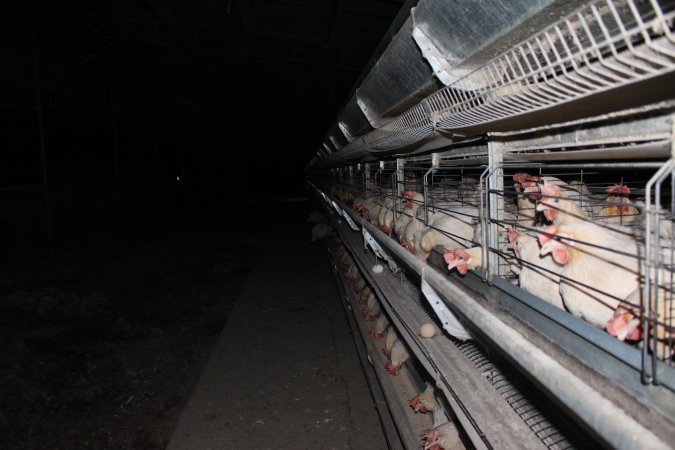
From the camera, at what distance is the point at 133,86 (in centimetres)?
983

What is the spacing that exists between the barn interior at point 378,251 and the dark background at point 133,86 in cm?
6

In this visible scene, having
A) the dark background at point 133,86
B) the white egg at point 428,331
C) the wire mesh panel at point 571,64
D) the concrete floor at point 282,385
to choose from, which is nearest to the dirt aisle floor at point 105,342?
the concrete floor at point 282,385

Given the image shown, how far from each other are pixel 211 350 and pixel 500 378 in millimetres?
2716

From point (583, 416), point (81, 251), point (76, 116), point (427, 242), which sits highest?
point (76, 116)

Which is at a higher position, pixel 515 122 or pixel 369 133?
pixel 369 133

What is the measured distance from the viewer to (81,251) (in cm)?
719

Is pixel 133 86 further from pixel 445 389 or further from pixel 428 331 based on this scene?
pixel 445 389

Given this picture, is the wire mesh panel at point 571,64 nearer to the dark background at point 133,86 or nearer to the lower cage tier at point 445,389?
the lower cage tier at point 445,389

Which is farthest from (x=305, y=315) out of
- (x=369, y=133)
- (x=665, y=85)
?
(x=665, y=85)

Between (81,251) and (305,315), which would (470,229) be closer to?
(305,315)

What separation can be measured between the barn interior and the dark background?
56 mm

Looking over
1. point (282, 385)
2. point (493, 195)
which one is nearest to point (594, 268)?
point (493, 195)

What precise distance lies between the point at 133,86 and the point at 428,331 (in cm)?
1030

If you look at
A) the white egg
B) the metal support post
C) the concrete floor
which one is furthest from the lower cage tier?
the concrete floor
